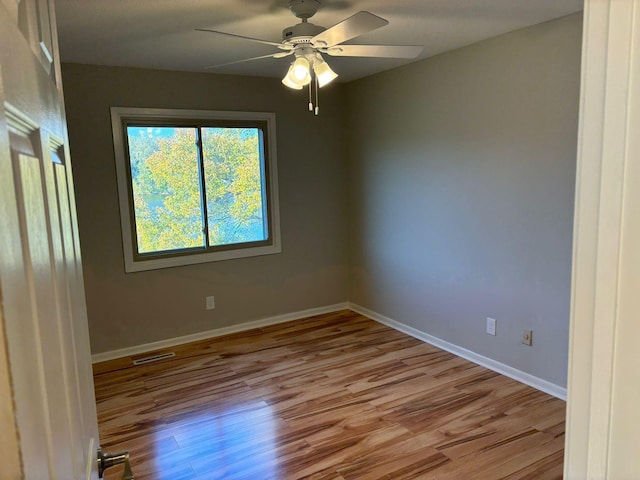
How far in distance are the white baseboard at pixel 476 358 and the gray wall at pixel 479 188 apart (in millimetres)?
54

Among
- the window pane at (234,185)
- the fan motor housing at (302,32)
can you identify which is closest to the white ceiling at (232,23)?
the fan motor housing at (302,32)

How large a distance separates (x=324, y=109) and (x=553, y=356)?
9.97ft

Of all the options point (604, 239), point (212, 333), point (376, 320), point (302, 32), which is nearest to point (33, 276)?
point (604, 239)

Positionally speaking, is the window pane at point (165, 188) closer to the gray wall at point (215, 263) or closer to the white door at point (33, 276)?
the gray wall at point (215, 263)

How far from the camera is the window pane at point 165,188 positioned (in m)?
3.90

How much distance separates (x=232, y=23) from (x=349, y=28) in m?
0.91

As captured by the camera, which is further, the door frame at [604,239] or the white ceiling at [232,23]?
the white ceiling at [232,23]

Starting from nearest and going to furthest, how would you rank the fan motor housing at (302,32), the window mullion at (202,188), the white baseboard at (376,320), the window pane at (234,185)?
the fan motor housing at (302,32) → the white baseboard at (376,320) → the window mullion at (202,188) → the window pane at (234,185)

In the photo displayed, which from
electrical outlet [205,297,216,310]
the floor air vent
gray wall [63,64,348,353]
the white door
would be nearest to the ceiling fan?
the white door

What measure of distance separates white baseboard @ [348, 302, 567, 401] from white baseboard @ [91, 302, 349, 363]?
438 mm

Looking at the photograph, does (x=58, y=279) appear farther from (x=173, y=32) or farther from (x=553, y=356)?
(x=553, y=356)

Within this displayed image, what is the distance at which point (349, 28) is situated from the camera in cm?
212

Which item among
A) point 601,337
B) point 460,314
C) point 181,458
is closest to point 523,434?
point 460,314

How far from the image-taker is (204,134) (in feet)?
13.6
